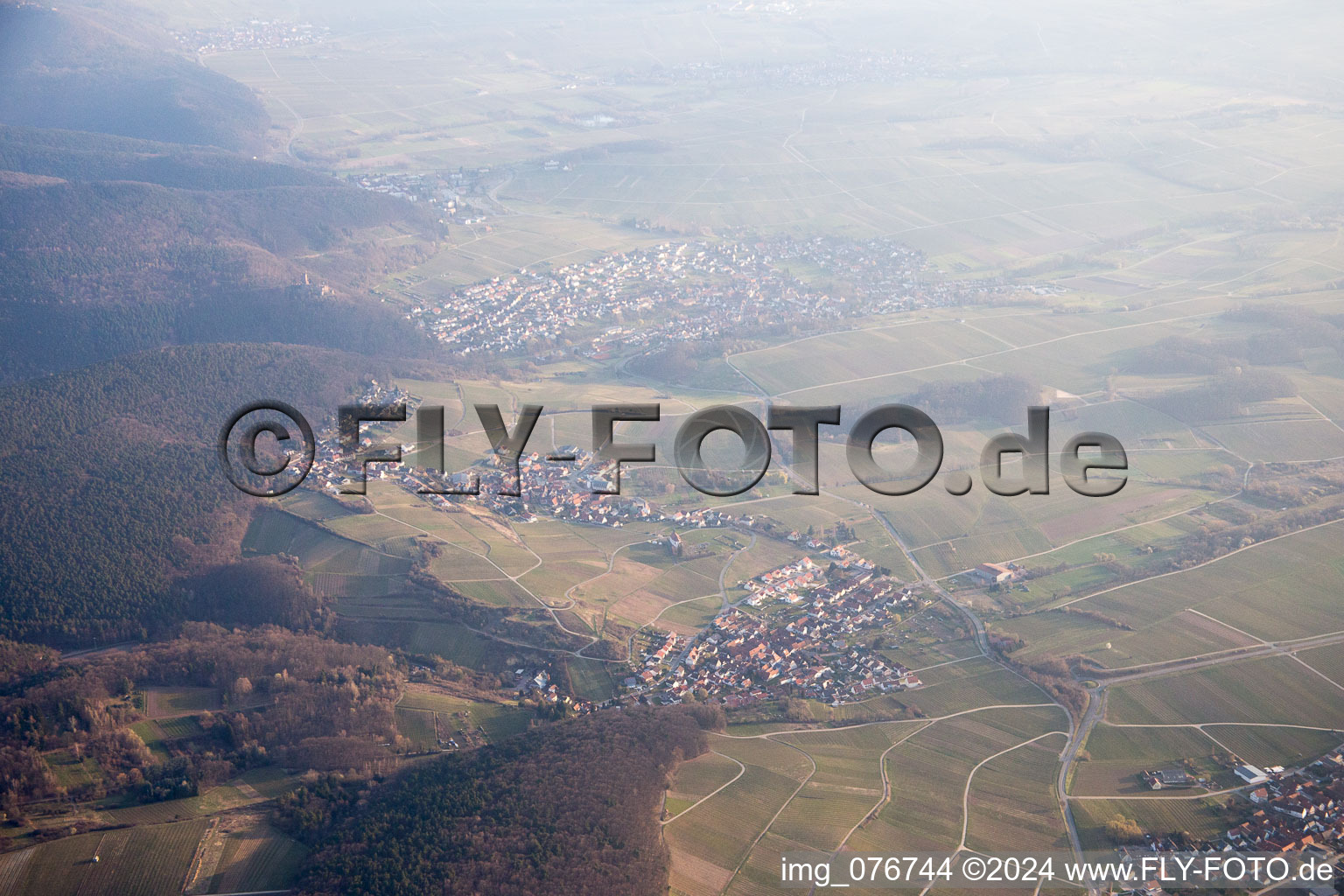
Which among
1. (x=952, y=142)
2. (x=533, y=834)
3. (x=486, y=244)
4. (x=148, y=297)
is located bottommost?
(x=533, y=834)

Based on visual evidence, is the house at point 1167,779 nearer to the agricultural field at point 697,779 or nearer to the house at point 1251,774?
the house at point 1251,774

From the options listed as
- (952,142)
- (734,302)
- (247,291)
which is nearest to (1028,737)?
(734,302)

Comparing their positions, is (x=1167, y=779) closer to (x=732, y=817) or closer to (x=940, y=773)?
(x=940, y=773)

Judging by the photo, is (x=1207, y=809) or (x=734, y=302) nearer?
(x=1207, y=809)

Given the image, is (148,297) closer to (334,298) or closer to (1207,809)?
(334,298)

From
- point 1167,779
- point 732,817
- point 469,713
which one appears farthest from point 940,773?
point 469,713

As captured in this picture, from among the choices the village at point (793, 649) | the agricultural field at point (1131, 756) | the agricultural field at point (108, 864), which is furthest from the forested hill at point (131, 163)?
the agricultural field at point (1131, 756)
